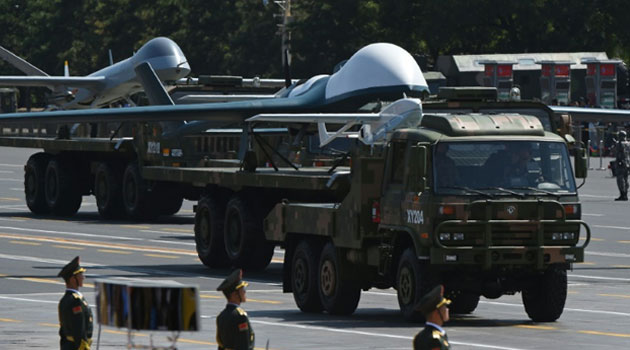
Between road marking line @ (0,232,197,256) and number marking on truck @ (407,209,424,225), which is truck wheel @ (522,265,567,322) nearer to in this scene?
number marking on truck @ (407,209,424,225)

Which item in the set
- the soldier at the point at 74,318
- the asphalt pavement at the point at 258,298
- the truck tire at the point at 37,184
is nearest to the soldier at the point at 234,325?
the asphalt pavement at the point at 258,298

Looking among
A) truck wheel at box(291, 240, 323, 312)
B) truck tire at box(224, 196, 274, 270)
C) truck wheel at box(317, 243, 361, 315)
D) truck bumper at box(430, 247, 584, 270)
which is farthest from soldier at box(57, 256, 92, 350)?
truck tire at box(224, 196, 274, 270)

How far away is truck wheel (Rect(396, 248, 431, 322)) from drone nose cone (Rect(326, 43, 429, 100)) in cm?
1233

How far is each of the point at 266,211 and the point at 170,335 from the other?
16967 millimetres

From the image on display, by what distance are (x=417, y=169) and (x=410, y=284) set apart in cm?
138

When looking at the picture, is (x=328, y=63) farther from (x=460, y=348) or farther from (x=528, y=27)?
(x=460, y=348)

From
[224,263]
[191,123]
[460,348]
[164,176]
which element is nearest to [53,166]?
[191,123]

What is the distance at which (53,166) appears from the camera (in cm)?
4262

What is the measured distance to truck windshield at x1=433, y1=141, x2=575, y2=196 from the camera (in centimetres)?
1986

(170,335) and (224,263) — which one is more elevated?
(170,335)

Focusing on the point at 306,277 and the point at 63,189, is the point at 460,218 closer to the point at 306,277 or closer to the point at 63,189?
the point at 306,277

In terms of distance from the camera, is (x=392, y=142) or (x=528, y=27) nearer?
(x=392, y=142)

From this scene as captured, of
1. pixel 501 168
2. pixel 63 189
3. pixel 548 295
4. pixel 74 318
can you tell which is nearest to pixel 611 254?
pixel 548 295

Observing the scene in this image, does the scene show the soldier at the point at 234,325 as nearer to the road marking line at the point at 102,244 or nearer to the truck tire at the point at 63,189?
the road marking line at the point at 102,244
